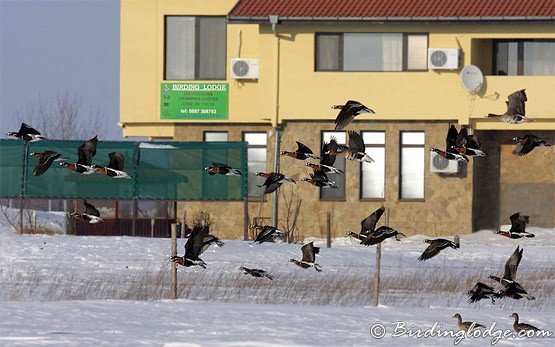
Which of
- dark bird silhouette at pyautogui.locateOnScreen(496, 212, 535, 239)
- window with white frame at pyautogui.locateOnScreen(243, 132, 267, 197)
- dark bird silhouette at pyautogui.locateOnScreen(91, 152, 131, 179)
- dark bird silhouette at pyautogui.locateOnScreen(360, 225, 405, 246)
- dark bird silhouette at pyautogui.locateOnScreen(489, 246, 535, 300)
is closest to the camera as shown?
dark bird silhouette at pyautogui.locateOnScreen(489, 246, 535, 300)

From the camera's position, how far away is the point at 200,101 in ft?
148

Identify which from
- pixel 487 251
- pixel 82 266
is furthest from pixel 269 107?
pixel 82 266

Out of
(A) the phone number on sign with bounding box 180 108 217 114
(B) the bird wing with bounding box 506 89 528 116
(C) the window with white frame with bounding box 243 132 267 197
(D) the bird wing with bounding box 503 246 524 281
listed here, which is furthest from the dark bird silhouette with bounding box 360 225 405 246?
(A) the phone number on sign with bounding box 180 108 217 114

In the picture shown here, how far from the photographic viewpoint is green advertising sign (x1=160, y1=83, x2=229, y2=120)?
4509 centimetres

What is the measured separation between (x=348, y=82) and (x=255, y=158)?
3.41m

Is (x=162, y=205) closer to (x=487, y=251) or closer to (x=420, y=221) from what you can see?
(x=420, y=221)

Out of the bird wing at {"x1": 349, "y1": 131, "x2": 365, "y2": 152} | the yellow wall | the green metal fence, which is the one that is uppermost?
the yellow wall

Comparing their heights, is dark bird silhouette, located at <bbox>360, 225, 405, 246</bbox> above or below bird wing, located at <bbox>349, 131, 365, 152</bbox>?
below

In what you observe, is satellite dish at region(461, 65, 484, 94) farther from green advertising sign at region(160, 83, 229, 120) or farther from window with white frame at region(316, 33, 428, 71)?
green advertising sign at region(160, 83, 229, 120)

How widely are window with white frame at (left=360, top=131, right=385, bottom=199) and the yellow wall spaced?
639mm

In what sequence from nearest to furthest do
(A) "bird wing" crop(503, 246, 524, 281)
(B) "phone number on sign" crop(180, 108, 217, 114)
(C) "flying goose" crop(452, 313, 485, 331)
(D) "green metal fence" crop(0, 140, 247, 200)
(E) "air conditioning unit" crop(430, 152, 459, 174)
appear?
(C) "flying goose" crop(452, 313, 485, 331) < (A) "bird wing" crop(503, 246, 524, 281) < (D) "green metal fence" crop(0, 140, 247, 200) < (E) "air conditioning unit" crop(430, 152, 459, 174) < (B) "phone number on sign" crop(180, 108, 217, 114)

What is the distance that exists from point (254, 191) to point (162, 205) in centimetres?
277

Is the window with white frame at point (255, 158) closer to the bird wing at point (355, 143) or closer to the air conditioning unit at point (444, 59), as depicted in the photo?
the air conditioning unit at point (444, 59)

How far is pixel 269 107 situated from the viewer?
4428cm
